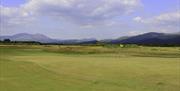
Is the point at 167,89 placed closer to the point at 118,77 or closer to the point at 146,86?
the point at 146,86

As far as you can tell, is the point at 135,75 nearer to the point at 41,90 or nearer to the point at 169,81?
the point at 169,81

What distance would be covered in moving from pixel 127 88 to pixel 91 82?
3.12 meters

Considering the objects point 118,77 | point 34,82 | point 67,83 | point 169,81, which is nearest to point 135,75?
point 118,77

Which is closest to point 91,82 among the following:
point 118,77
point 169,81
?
point 118,77

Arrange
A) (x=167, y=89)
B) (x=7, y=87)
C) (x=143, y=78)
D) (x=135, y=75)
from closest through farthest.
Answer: (x=167, y=89) < (x=7, y=87) < (x=143, y=78) < (x=135, y=75)

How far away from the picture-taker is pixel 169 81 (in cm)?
1897

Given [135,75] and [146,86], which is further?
[135,75]

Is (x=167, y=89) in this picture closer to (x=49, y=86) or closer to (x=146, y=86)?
(x=146, y=86)

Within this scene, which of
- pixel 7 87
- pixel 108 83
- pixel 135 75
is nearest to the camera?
pixel 7 87

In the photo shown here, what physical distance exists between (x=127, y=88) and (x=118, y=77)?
15.0 feet

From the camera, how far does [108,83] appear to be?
18.8m

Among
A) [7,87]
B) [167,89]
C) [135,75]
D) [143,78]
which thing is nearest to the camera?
[167,89]

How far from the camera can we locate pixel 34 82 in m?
19.5

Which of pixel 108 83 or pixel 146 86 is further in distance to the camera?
pixel 108 83
